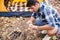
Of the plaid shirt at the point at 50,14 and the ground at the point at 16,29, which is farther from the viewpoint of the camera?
the ground at the point at 16,29

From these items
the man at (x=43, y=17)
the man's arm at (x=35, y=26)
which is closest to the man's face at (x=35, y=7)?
the man at (x=43, y=17)

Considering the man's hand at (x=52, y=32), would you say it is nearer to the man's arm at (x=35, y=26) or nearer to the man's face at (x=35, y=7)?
the man's arm at (x=35, y=26)

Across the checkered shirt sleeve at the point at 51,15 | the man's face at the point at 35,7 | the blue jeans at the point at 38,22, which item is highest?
the man's face at the point at 35,7

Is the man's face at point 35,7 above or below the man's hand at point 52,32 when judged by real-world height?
above

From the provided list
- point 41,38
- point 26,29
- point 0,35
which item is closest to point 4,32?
point 0,35

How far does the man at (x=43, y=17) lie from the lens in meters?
1.65

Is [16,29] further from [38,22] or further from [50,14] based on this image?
[50,14]

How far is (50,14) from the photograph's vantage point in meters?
1.65

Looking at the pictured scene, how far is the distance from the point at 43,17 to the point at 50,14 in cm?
6

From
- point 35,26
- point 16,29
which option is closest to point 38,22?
point 35,26

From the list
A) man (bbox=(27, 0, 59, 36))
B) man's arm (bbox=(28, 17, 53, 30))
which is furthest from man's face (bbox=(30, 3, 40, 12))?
man's arm (bbox=(28, 17, 53, 30))

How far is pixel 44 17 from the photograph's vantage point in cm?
167

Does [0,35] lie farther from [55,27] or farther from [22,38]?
[55,27]

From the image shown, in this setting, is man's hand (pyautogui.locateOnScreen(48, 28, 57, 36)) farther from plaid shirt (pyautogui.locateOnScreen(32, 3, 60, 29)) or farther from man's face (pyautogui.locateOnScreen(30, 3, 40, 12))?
man's face (pyautogui.locateOnScreen(30, 3, 40, 12))
